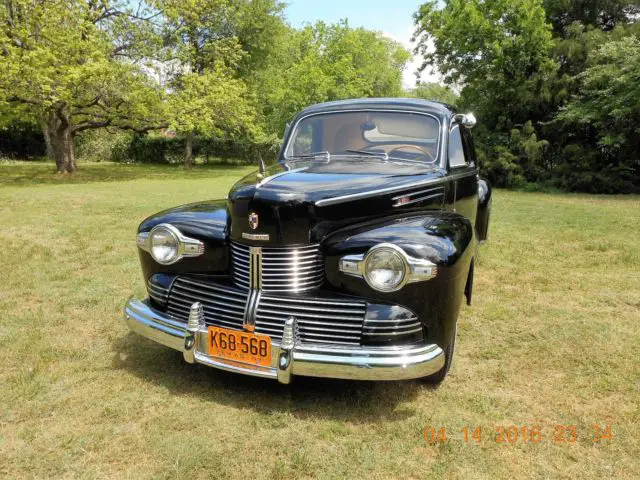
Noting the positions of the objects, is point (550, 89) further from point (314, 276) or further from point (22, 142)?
point (22, 142)

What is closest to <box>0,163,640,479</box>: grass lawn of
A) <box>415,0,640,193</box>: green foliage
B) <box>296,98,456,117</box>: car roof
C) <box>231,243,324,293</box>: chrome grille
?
<box>231,243,324,293</box>: chrome grille

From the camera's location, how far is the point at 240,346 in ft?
8.67

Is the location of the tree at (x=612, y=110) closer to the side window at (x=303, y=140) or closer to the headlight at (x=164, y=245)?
the side window at (x=303, y=140)

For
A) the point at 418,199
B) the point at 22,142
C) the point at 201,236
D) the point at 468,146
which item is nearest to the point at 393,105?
the point at 468,146

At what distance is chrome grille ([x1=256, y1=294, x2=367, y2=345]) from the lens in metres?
2.59

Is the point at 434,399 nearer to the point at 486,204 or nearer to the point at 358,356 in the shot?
the point at 358,356

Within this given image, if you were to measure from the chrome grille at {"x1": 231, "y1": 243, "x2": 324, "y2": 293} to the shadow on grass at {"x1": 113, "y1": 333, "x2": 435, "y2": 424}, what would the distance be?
68 cm

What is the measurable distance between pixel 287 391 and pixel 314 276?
0.77 m

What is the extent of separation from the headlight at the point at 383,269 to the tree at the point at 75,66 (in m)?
15.1

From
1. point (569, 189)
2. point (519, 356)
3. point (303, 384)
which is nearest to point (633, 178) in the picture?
point (569, 189)

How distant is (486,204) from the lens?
18.1ft

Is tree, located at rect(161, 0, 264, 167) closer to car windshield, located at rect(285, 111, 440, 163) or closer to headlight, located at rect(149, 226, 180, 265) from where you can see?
car windshield, located at rect(285, 111, 440, 163)

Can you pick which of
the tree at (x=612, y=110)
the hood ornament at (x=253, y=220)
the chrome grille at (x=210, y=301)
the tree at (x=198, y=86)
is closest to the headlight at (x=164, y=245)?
the chrome grille at (x=210, y=301)
